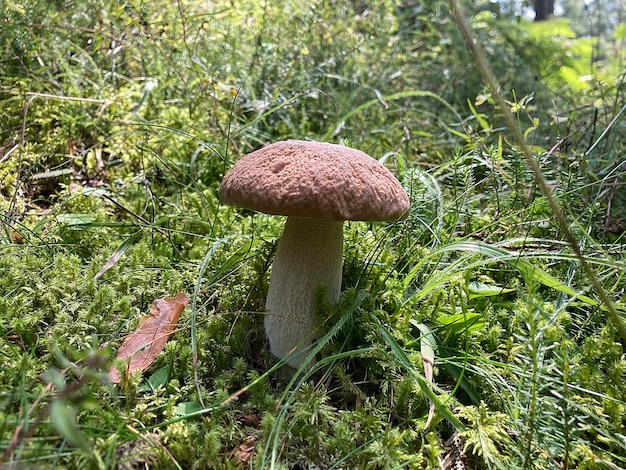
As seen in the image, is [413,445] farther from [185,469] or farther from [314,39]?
[314,39]

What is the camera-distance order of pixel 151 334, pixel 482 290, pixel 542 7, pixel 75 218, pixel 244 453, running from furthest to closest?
pixel 542 7
pixel 75 218
pixel 482 290
pixel 151 334
pixel 244 453

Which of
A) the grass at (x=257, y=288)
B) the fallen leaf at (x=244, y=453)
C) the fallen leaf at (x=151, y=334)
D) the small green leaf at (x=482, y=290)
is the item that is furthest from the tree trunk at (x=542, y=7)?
the fallen leaf at (x=244, y=453)

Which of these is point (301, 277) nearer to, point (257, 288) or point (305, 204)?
point (257, 288)

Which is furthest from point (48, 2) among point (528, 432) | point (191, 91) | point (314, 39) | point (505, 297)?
point (528, 432)

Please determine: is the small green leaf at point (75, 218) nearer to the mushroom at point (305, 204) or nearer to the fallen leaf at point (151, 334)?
the fallen leaf at point (151, 334)

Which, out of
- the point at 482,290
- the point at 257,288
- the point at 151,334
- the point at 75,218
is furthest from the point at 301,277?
the point at 75,218

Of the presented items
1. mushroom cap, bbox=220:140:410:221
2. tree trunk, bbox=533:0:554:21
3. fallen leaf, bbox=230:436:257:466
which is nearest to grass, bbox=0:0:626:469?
fallen leaf, bbox=230:436:257:466

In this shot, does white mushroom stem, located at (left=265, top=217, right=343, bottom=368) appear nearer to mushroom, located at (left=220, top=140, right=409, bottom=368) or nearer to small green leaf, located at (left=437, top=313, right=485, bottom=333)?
mushroom, located at (left=220, top=140, right=409, bottom=368)
